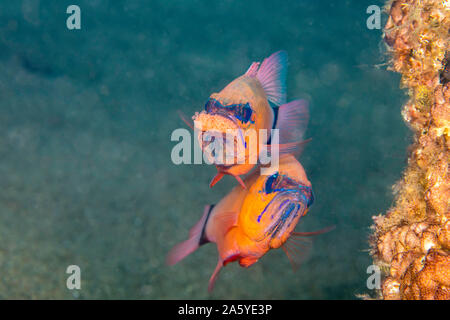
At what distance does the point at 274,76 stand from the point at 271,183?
3.20 ft

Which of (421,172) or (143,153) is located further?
(143,153)

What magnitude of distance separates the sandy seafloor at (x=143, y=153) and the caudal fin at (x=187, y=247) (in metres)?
1.78

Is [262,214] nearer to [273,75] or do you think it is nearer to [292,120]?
[292,120]

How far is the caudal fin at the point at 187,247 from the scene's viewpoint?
109 inches

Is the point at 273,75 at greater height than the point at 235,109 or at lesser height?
greater

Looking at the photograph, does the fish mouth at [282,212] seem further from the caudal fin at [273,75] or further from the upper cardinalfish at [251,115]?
the caudal fin at [273,75]

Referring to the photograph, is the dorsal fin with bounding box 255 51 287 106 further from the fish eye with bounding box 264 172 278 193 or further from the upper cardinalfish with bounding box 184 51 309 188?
the fish eye with bounding box 264 172 278 193

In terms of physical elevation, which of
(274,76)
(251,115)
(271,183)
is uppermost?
(274,76)

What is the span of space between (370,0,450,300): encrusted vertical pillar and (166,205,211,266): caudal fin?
1676 millimetres

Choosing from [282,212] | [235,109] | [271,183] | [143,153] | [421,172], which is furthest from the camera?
[143,153]

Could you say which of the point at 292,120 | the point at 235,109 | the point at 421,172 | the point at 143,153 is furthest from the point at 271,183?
the point at 143,153

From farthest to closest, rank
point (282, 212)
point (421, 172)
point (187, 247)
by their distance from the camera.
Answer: point (187, 247), point (421, 172), point (282, 212)

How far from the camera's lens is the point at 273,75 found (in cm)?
256

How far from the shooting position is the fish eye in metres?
2.29
